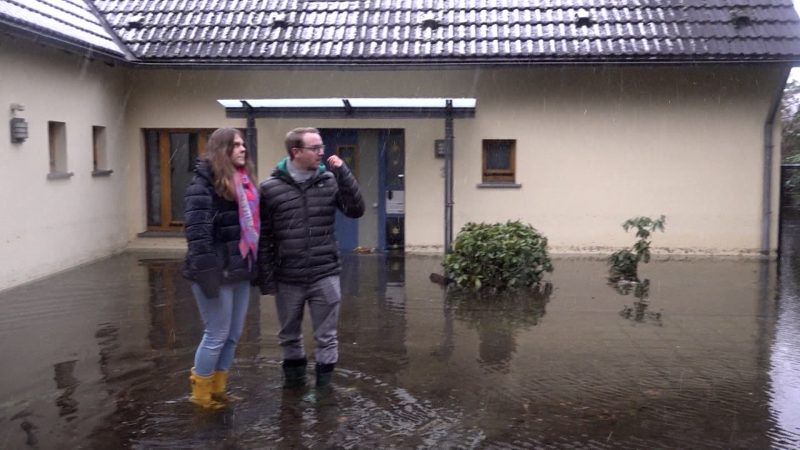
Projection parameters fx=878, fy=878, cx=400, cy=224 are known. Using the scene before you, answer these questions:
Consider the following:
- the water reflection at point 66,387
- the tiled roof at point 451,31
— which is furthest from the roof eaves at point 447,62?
the water reflection at point 66,387

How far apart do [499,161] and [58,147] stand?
21.0ft

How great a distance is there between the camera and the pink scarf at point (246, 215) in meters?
5.46

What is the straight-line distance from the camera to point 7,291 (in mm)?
10000

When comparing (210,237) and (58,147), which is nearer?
(210,237)

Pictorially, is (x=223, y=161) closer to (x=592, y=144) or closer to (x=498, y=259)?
(x=498, y=259)

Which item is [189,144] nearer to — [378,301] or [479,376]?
[378,301]

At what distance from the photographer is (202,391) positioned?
18.6 ft

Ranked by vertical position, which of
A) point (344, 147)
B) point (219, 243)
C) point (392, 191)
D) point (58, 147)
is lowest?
point (219, 243)

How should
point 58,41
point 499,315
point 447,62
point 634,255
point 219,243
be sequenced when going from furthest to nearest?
point 447,62, point 634,255, point 58,41, point 499,315, point 219,243

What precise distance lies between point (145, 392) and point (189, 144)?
870cm

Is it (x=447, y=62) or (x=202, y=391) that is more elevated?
(x=447, y=62)

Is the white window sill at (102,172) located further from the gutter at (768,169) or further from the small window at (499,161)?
the gutter at (768,169)

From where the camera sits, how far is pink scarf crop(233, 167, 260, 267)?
17.9 ft

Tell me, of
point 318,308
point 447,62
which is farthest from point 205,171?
point 447,62
